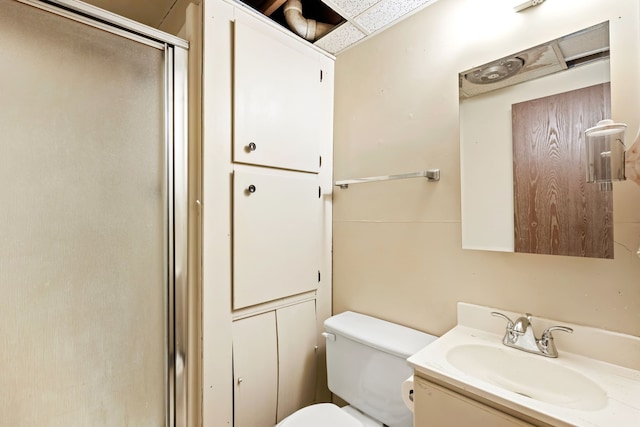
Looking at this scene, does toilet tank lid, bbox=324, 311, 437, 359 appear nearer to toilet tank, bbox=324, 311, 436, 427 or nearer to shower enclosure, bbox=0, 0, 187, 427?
toilet tank, bbox=324, 311, 436, 427

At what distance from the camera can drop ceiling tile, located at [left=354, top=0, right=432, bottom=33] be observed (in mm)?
1238

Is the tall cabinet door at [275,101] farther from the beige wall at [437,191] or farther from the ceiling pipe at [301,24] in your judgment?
the beige wall at [437,191]

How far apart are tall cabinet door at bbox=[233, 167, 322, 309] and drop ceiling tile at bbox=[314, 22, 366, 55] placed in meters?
0.71

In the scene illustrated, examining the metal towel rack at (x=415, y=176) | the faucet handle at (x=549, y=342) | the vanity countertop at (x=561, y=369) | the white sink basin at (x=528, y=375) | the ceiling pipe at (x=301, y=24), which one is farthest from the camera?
the ceiling pipe at (x=301, y=24)

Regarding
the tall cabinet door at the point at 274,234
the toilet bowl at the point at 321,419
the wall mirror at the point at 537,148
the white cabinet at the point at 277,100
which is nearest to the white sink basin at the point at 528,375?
the wall mirror at the point at 537,148

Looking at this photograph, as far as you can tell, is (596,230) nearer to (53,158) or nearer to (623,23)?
(623,23)

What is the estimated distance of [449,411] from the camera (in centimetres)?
79

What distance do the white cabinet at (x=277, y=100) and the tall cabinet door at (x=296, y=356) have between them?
742 millimetres

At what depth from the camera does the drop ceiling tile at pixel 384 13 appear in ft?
4.06

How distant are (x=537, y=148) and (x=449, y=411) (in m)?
0.89

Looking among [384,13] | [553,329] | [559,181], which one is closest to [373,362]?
[553,329]

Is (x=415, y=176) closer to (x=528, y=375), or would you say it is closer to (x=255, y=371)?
(x=528, y=375)

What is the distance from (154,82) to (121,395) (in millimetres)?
1179

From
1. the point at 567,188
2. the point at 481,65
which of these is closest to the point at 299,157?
the point at 481,65
